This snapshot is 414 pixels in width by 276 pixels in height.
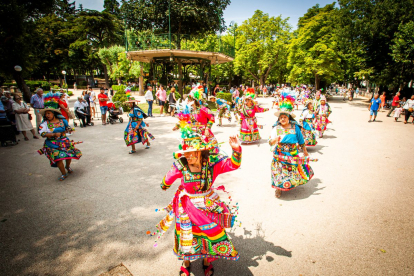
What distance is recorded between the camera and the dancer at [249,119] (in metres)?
8.59

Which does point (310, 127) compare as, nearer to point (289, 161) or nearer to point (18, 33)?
point (289, 161)

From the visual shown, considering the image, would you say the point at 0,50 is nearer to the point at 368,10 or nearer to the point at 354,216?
the point at 354,216

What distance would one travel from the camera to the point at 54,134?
17.8ft

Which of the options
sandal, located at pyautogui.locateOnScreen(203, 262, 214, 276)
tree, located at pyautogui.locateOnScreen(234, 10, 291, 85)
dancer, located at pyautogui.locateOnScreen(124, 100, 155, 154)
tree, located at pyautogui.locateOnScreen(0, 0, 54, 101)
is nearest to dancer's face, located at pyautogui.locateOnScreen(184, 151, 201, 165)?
sandal, located at pyautogui.locateOnScreen(203, 262, 214, 276)

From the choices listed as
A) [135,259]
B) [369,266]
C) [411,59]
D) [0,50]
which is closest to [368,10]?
[411,59]

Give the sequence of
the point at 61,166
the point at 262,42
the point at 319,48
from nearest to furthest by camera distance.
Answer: the point at 61,166 < the point at 319,48 < the point at 262,42

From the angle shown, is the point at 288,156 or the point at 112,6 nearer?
the point at 288,156

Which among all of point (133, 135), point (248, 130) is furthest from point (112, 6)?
point (248, 130)

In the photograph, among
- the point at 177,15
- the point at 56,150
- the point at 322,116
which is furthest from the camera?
the point at 177,15

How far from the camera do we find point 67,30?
143ft

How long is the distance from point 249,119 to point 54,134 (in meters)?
6.54

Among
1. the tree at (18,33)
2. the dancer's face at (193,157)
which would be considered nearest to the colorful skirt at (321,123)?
the dancer's face at (193,157)

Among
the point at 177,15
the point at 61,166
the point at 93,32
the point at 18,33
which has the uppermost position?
the point at 93,32

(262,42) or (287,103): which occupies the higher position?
(262,42)
